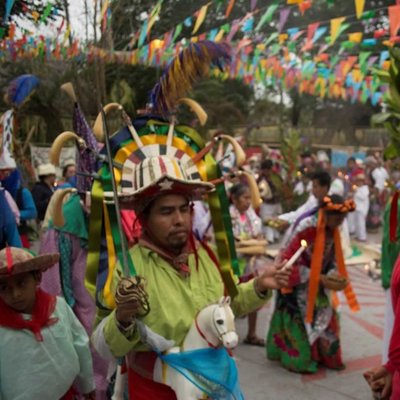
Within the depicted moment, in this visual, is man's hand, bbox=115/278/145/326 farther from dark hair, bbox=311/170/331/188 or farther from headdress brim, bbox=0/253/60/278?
dark hair, bbox=311/170/331/188

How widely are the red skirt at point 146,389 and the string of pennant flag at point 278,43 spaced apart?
2049 millimetres

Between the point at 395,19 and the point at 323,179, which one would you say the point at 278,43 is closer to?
the point at 395,19

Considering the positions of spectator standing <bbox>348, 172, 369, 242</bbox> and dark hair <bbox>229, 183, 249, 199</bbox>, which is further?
spectator standing <bbox>348, 172, 369, 242</bbox>

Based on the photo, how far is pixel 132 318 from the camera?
7.86 ft

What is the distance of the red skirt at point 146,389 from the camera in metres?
2.61

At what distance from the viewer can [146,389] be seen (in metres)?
2.66

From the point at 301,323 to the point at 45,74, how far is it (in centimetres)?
962

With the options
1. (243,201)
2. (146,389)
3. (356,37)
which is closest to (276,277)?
(146,389)

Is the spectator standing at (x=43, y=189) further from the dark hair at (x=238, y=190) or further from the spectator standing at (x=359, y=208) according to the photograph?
the spectator standing at (x=359, y=208)

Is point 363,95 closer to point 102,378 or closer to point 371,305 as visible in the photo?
point 371,305

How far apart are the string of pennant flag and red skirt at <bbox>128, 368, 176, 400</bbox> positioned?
2.05 meters

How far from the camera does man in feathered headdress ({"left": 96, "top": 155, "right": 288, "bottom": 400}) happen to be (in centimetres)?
257

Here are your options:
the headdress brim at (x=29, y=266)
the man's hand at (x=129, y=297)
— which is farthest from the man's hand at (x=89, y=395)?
the man's hand at (x=129, y=297)

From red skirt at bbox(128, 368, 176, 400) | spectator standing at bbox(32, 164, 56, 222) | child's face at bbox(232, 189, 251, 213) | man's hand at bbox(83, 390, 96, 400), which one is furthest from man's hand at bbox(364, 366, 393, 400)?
spectator standing at bbox(32, 164, 56, 222)
